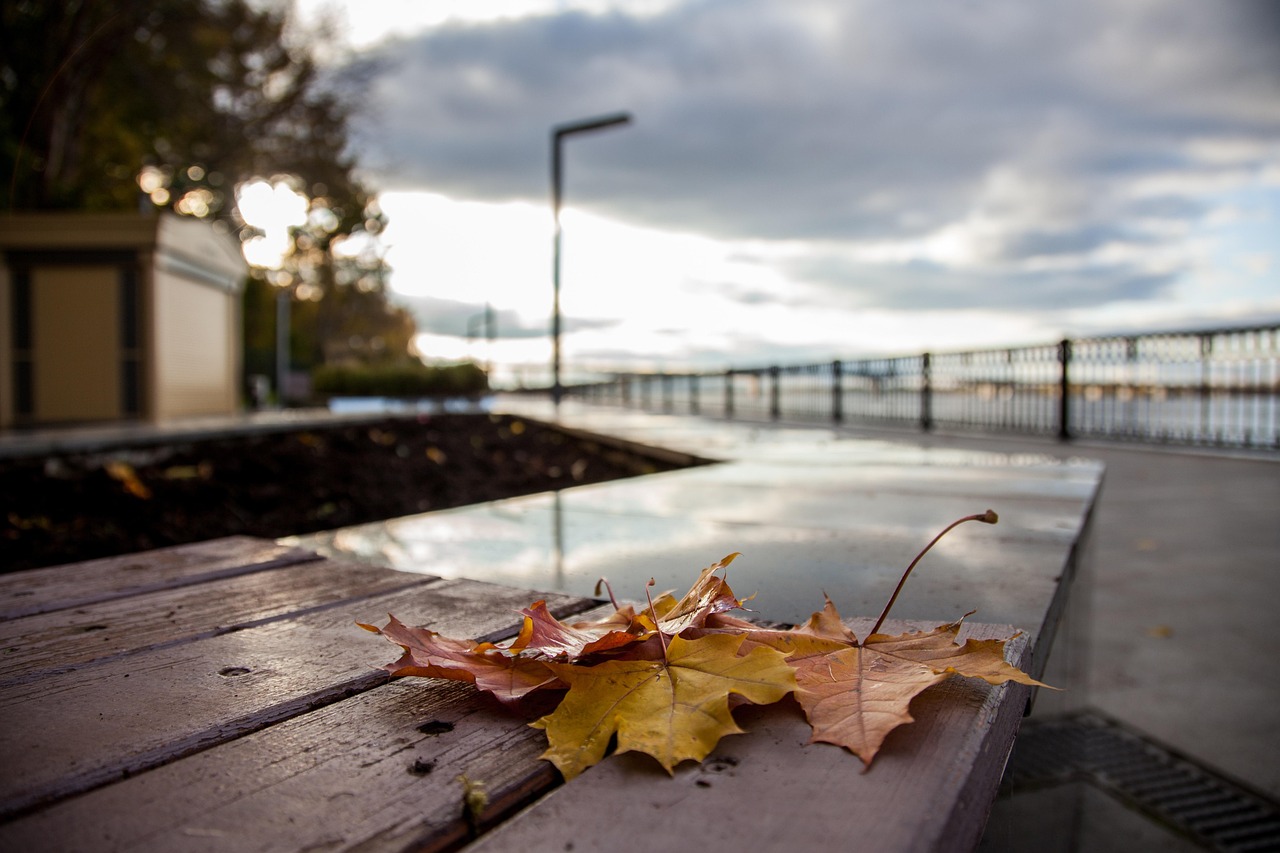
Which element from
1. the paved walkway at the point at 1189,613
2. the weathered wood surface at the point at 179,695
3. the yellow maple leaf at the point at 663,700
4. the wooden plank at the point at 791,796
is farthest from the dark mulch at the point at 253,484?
the wooden plank at the point at 791,796

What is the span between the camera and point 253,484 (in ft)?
13.4

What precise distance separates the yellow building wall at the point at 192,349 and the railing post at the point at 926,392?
9955 millimetres

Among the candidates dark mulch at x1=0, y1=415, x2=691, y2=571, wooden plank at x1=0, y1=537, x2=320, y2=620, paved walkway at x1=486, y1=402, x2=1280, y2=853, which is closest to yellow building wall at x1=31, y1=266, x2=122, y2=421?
dark mulch at x1=0, y1=415, x2=691, y2=571

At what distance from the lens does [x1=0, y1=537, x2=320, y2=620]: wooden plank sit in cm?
129

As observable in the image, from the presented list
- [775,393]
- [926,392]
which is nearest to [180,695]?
[926,392]

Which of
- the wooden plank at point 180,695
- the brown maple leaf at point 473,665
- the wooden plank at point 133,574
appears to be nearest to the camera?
the wooden plank at point 180,695

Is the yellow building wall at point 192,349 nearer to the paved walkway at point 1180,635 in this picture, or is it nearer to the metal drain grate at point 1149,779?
the paved walkway at point 1180,635

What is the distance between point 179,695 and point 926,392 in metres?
11.9

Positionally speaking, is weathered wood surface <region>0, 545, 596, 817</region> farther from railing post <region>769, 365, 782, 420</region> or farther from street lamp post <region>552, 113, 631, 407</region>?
railing post <region>769, 365, 782, 420</region>

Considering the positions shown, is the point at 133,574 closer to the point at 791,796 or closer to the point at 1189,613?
the point at 791,796

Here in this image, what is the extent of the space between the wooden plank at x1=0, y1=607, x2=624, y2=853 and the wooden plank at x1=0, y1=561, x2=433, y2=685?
408mm

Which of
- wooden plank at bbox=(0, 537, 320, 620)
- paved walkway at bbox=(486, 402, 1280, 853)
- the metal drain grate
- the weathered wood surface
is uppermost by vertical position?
the weathered wood surface

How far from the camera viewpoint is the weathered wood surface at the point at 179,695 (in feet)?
2.26

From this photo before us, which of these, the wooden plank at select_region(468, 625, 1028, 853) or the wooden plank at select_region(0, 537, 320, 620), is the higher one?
the wooden plank at select_region(468, 625, 1028, 853)
